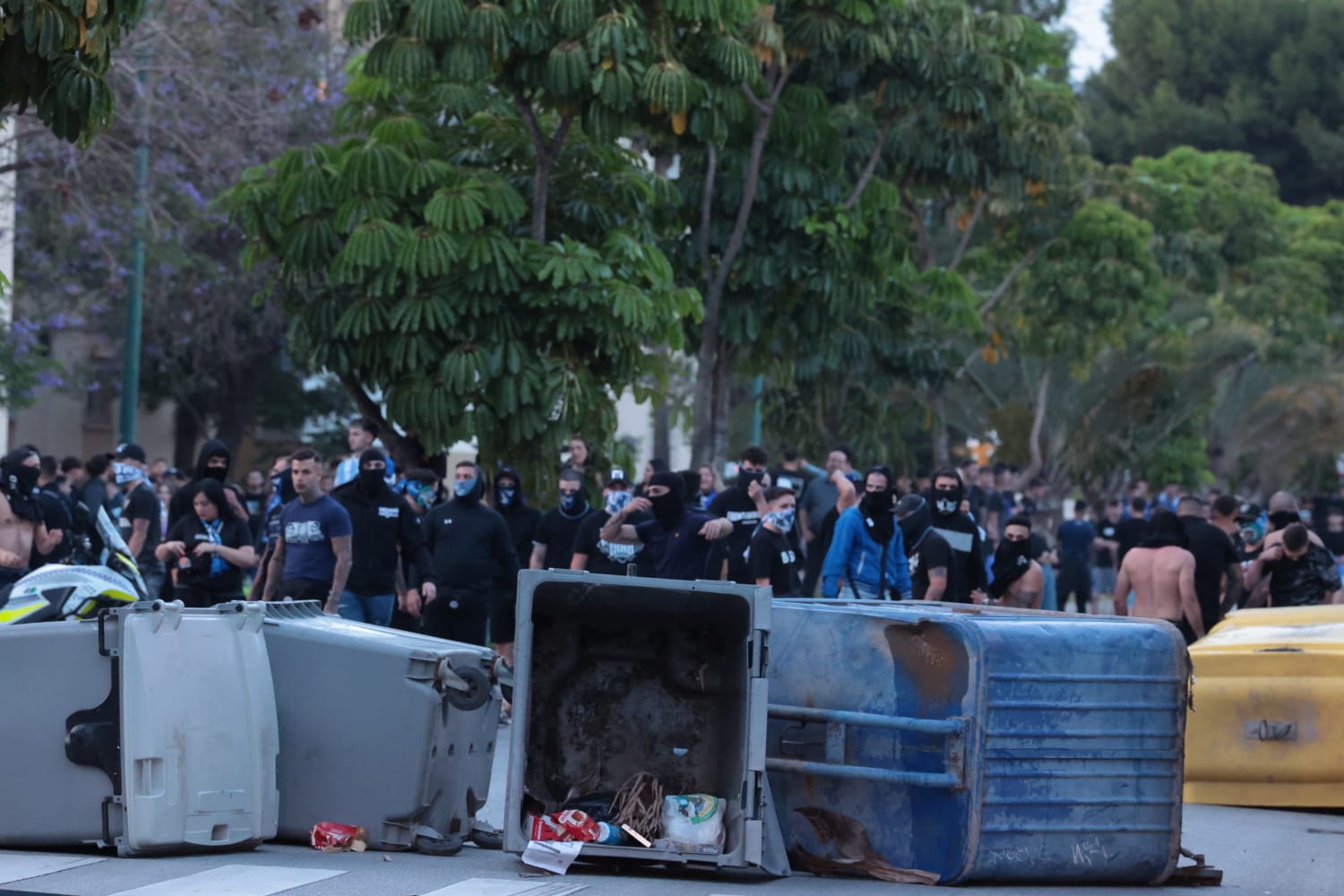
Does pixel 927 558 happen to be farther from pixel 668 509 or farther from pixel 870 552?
pixel 668 509

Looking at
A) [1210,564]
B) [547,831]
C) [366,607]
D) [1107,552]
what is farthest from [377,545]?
[1107,552]

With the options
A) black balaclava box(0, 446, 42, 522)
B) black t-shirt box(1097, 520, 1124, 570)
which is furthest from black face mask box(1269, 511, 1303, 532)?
black t-shirt box(1097, 520, 1124, 570)

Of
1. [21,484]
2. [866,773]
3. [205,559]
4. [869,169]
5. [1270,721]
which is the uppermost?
[869,169]

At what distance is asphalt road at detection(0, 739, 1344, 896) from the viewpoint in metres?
7.37

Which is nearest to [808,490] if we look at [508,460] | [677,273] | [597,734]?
[677,273]

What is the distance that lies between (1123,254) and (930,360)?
17.5 ft

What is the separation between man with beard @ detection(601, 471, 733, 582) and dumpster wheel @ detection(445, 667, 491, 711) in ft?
13.8

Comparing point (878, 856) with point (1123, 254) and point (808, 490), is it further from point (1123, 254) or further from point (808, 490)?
point (1123, 254)

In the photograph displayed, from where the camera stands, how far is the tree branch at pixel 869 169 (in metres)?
21.4

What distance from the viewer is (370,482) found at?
513 inches

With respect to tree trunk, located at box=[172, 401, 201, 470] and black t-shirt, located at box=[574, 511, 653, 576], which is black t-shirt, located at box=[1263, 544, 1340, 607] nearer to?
black t-shirt, located at box=[574, 511, 653, 576]

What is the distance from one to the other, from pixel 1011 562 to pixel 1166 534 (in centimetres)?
156

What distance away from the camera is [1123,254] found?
30.0m

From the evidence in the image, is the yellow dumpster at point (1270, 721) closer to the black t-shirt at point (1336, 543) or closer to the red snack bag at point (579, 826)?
the red snack bag at point (579, 826)
